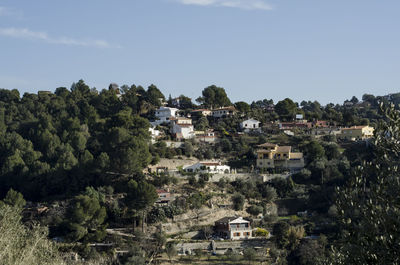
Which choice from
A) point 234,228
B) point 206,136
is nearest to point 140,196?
point 234,228

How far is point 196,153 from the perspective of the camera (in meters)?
66.2

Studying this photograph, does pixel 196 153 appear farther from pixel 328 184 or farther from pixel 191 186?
pixel 328 184

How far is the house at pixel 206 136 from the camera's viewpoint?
A: 7112 centimetres

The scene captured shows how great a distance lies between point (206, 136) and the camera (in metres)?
71.9

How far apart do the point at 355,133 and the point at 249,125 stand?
13.8 meters

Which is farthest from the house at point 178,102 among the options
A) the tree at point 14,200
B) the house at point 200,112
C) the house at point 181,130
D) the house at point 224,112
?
the tree at point 14,200

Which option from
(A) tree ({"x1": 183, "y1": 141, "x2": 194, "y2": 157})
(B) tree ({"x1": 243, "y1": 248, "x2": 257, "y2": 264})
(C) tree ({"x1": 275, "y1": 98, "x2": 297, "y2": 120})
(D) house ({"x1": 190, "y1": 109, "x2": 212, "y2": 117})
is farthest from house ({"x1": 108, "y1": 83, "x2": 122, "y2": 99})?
(B) tree ({"x1": 243, "y1": 248, "x2": 257, "y2": 264})

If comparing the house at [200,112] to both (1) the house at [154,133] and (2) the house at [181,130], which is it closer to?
(2) the house at [181,130]

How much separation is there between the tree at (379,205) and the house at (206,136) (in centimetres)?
5522

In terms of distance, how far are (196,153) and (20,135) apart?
20.6 meters

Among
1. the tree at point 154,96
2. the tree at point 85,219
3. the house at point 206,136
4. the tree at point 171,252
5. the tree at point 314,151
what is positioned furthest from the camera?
the tree at point 154,96

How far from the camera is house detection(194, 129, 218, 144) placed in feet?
233

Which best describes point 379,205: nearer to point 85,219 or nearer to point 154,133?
point 85,219

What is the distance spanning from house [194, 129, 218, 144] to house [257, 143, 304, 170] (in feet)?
29.0
